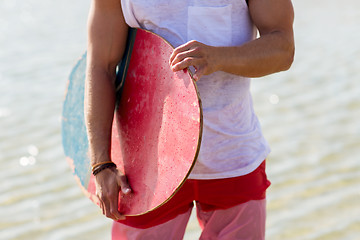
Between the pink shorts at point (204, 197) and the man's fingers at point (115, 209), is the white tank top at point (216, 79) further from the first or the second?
the man's fingers at point (115, 209)

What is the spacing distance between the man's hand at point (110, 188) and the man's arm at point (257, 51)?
423 mm

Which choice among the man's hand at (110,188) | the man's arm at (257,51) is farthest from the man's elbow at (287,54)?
the man's hand at (110,188)

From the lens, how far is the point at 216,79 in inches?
75.2

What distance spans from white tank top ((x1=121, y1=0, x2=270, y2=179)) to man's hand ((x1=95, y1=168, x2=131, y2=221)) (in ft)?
0.77

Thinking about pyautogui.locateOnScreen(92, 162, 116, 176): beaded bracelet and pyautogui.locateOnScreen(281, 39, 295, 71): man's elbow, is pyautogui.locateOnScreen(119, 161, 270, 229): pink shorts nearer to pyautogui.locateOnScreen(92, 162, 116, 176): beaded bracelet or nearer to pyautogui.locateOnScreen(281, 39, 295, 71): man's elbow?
pyautogui.locateOnScreen(92, 162, 116, 176): beaded bracelet

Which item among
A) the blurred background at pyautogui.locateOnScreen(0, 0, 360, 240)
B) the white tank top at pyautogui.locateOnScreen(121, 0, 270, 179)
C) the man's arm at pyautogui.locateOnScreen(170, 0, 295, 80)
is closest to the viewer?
the man's arm at pyautogui.locateOnScreen(170, 0, 295, 80)

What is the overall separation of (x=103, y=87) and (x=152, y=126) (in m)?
0.22

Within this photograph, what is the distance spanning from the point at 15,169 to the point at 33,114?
98cm

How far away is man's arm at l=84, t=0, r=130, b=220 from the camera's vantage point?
1.95 m

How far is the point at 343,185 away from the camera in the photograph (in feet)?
13.4

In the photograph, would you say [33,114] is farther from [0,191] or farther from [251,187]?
[251,187]

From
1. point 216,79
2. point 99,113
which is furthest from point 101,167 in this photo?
point 216,79

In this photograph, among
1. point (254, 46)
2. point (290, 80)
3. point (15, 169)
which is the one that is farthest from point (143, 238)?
point (290, 80)

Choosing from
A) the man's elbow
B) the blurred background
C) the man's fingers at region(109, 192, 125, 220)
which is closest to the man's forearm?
the man's fingers at region(109, 192, 125, 220)
